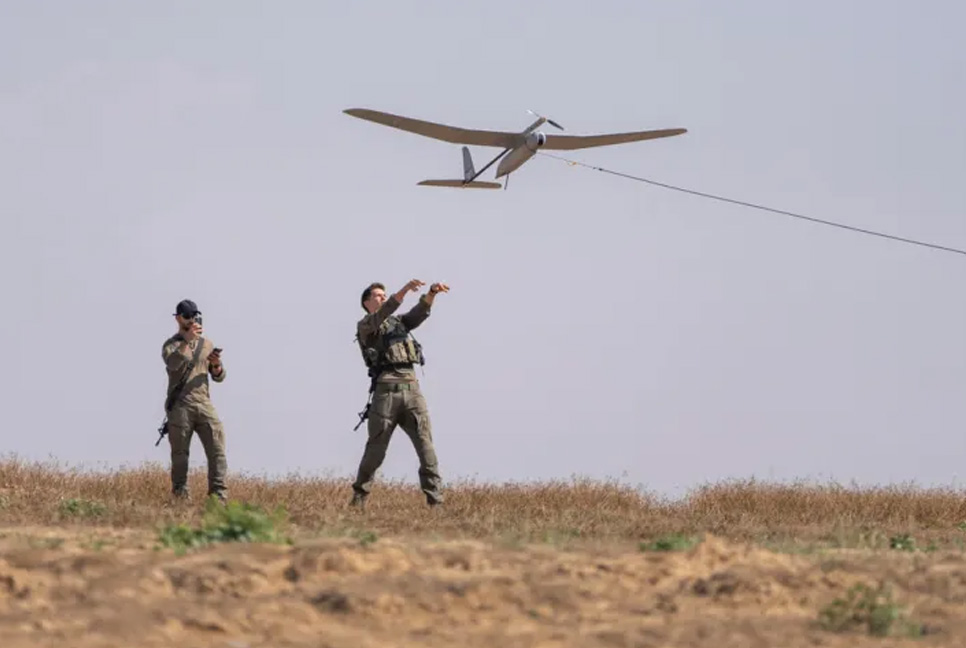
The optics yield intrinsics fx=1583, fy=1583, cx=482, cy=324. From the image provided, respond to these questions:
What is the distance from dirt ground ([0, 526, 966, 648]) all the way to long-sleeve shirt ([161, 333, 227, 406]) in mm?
6236

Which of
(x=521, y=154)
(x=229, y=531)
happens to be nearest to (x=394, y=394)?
(x=229, y=531)

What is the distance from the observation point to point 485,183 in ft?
83.8

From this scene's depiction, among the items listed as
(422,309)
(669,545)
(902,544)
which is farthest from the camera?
(422,309)

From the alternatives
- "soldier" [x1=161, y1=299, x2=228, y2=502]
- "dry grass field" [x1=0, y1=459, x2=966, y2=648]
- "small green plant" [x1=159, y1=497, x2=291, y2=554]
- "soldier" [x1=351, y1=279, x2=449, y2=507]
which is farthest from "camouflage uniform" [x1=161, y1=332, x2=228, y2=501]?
"small green plant" [x1=159, y1=497, x2=291, y2=554]

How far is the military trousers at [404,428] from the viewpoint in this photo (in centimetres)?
1496

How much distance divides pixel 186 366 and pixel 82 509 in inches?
71.8

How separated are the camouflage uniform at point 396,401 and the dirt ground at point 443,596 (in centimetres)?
609

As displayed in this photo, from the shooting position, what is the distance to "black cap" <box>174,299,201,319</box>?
1516 cm

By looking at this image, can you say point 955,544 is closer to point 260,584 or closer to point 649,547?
point 649,547

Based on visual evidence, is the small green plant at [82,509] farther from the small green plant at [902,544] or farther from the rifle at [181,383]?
the small green plant at [902,544]

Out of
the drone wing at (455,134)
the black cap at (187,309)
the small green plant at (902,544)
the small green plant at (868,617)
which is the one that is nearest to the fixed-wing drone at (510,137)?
the drone wing at (455,134)

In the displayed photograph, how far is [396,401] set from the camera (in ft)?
49.0

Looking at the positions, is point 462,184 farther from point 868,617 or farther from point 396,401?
point 868,617

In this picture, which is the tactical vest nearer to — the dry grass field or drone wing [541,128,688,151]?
the dry grass field
